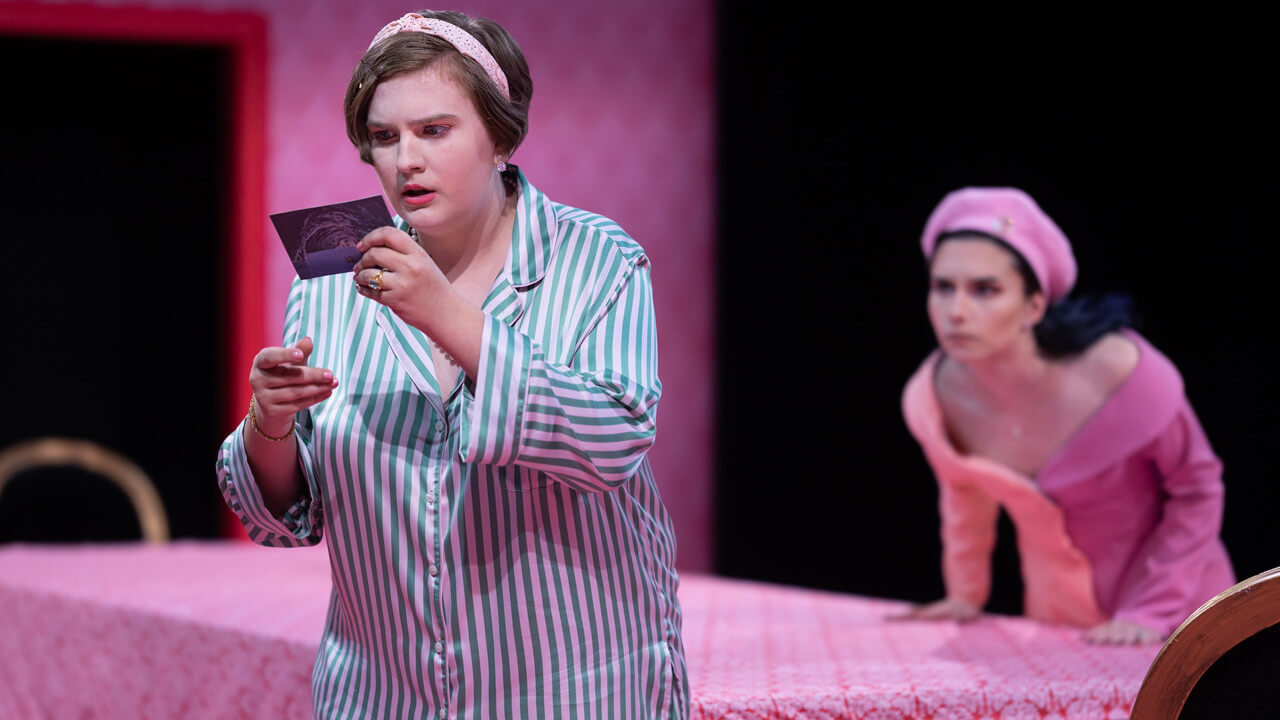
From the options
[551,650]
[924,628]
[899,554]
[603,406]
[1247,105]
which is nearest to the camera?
[603,406]

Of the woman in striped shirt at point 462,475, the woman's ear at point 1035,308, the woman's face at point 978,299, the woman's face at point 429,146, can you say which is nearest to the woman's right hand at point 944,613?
the woman's face at point 978,299

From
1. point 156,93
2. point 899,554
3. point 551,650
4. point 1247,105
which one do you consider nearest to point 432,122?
point 551,650

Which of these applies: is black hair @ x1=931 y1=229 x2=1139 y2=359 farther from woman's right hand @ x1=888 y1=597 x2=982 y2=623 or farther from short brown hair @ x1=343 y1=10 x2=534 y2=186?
short brown hair @ x1=343 y1=10 x2=534 y2=186

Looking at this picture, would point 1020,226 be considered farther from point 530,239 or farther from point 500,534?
point 500,534

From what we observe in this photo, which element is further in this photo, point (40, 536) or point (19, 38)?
point (19, 38)

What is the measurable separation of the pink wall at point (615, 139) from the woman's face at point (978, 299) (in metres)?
2.65

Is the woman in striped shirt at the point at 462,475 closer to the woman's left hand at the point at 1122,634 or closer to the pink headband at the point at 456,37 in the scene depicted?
the pink headband at the point at 456,37

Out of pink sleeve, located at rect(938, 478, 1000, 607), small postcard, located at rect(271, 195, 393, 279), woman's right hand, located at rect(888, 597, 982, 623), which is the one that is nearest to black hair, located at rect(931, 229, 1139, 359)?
pink sleeve, located at rect(938, 478, 1000, 607)

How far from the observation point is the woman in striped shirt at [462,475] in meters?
1.22

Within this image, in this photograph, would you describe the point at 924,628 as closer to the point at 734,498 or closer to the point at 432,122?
the point at 432,122

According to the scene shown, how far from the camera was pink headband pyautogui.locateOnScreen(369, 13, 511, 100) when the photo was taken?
4.13 feet

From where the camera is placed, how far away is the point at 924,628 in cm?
238

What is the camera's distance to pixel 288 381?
3.90ft

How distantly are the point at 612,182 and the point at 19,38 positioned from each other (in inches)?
98.7
